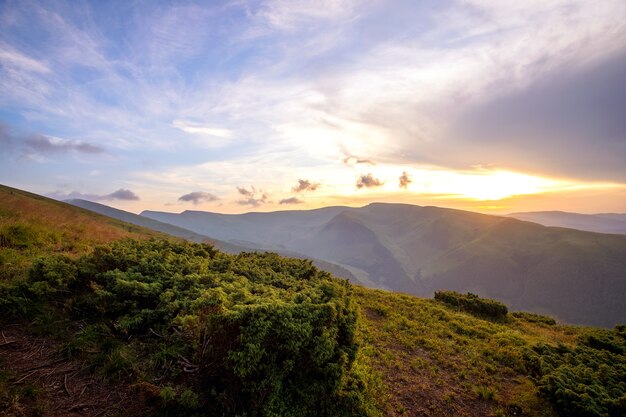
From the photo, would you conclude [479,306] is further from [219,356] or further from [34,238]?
[34,238]

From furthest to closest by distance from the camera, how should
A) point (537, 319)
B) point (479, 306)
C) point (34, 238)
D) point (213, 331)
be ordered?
point (537, 319) → point (479, 306) → point (34, 238) → point (213, 331)

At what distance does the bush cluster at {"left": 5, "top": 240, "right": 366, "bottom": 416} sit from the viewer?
18.7 feet

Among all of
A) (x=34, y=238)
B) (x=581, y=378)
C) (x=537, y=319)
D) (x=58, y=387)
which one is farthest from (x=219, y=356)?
(x=537, y=319)

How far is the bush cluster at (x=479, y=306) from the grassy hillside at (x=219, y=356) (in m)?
9.03

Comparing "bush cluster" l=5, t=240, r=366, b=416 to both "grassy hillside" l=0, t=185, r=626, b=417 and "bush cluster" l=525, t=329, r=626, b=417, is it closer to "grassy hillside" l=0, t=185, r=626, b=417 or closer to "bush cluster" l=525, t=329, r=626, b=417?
"grassy hillside" l=0, t=185, r=626, b=417

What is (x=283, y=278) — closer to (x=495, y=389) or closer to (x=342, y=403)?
(x=342, y=403)

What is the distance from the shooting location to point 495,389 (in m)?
9.55

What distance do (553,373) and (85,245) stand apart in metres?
17.3

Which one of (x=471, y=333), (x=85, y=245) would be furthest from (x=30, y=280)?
(x=471, y=333)

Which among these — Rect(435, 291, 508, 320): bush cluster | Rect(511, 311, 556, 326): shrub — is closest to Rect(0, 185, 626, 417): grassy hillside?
Rect(435, 291, 508, 320): bush cluster

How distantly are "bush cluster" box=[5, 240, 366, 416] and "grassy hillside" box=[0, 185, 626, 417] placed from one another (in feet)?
0.09

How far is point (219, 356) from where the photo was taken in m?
5.71

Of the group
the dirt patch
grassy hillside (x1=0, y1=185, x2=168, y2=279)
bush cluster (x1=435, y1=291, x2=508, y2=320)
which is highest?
grassy hillside (x1=0, y1=185, x2=168, y2=279)

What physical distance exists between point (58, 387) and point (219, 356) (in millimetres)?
3086
